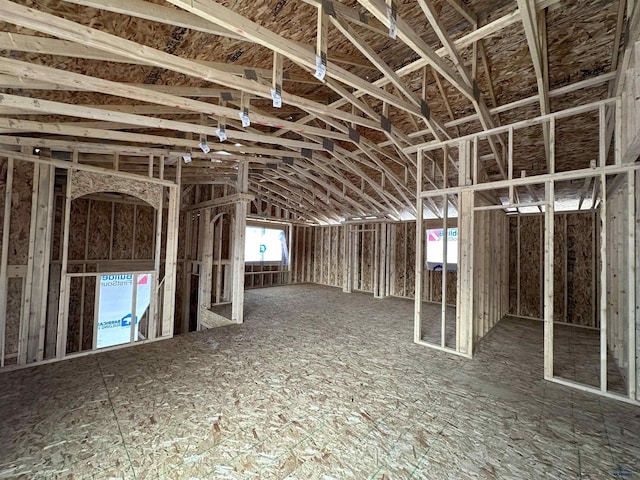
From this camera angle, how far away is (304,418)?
9.08 feet

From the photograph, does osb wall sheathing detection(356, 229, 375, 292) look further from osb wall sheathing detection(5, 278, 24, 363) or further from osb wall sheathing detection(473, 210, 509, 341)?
osb wall sheathing detection(5, 278, 24, 363)

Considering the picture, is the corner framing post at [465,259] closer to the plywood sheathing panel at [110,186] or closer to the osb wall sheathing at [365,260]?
the plywood sheathing panel at [110,186]

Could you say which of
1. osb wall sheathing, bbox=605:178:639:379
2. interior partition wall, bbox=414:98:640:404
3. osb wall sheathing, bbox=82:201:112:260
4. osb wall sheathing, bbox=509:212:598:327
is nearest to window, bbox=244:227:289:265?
osb wall sheathing, bbox=82:201:112:260

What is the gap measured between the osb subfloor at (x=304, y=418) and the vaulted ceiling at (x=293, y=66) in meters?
3.28

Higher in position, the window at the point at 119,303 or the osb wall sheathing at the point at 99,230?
the osb wall sheathing at the point at 99,230

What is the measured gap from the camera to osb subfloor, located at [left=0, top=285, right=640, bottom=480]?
2.19 metres

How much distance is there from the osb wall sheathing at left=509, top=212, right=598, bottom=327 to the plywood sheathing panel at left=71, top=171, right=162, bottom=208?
9158 millimetres

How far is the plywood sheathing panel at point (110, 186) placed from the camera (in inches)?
173

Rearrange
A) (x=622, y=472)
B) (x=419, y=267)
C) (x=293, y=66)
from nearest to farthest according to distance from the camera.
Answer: (x=622, y=472) → (x=293, y=66) → (x=419, y=267)

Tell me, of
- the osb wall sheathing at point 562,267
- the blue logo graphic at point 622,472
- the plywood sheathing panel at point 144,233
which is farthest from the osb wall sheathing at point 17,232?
the osb wall sheathing at point 562,267

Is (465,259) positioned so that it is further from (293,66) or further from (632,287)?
(293,66)

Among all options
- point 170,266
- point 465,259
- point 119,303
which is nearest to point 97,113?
point 170,266

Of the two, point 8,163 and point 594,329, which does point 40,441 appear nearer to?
point 8,163

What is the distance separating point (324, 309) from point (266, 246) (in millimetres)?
4911
